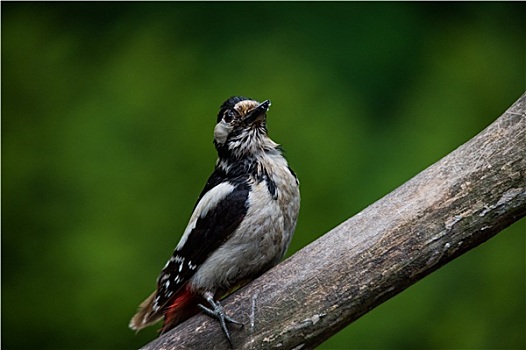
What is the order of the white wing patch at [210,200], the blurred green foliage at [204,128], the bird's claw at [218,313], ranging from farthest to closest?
the blurred green foliage at [204,128] → the white wing patch at [210,200] → the bird's claw at [218,313]

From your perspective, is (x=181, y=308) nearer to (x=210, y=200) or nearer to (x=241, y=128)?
(x=210, y=200)

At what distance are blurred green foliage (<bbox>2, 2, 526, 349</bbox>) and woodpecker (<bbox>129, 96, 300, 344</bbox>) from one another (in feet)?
2.83

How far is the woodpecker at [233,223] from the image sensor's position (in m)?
1.80

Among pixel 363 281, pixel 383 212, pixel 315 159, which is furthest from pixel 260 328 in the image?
pixel 315 159

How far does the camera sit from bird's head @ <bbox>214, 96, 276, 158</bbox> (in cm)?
188

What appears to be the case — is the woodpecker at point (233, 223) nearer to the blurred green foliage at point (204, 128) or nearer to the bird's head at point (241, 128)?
the bird's head at point (241, 128)

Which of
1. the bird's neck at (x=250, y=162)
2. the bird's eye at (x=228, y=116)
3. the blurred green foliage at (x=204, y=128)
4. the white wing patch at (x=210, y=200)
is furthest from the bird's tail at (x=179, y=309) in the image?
the blurred green foliage at (x=204, y=128)

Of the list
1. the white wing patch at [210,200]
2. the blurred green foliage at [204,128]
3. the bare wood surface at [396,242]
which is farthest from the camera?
the blurred green foliage at [204,128]

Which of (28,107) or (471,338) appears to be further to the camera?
(28,107)

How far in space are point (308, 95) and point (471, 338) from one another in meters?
1.06

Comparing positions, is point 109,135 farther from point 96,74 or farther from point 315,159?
point 315,159

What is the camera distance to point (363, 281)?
1608mm

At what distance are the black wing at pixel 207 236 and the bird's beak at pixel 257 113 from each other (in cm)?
16

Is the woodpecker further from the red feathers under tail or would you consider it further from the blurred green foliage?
the blurred green foliage
